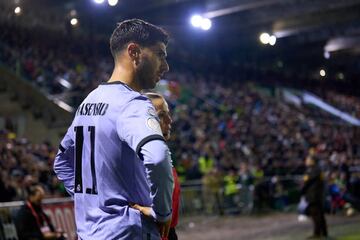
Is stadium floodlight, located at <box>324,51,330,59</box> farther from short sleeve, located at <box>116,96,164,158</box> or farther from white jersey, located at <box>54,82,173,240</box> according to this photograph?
short sleeve, located at <box>116,96,164,158</box>

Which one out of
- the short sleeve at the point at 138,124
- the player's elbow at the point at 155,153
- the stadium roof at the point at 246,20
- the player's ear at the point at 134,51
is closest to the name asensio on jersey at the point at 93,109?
the short sleeve at the point at 138,124

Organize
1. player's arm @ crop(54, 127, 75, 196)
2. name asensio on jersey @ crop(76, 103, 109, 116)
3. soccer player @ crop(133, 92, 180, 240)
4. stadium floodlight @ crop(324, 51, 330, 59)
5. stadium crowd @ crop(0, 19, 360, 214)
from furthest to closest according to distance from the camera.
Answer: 1. stadium floodlight @ crop(324, 51, 330, 59)
2. stadium crowd @ crop(0, 19, 360, 214)
3. soccer player @ crop(133, 92, 180, 240)
4. player's arm @ crop(54, 127, 75, 196)
5. name asensio on jersey @ crop(76, 103, 109, 116)

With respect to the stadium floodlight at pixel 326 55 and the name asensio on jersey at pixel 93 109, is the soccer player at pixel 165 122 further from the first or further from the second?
the stadium floodlight at pixel 326 55

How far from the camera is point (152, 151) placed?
237 cm

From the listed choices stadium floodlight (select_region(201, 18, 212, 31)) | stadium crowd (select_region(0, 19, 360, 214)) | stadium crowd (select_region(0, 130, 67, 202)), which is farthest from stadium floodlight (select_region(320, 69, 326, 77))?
stadium crowd (select_region(0, 130, 67, 202))

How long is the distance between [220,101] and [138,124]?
83.4ft

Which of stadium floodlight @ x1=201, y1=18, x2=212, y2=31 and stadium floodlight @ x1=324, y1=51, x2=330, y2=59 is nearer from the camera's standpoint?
stadium floodlight @ x1=201, y1=18, x2=212, y2=31

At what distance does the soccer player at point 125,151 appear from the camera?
2.42m

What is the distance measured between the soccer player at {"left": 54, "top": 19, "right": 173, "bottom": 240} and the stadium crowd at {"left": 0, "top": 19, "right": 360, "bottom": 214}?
33.7ft

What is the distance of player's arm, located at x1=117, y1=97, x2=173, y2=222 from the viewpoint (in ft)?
7.78

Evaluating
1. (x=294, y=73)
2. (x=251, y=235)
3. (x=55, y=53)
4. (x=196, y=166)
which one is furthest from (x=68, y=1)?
(x=294, y=73)

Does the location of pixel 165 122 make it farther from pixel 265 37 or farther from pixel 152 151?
pixel 265 37

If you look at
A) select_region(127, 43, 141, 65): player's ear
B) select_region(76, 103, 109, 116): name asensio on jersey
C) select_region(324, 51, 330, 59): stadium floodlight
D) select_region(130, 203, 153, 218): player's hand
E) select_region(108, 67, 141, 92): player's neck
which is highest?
select_region(324, 51, 330, 59): stadium floodlight

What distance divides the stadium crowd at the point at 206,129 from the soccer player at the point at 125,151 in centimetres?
1026
